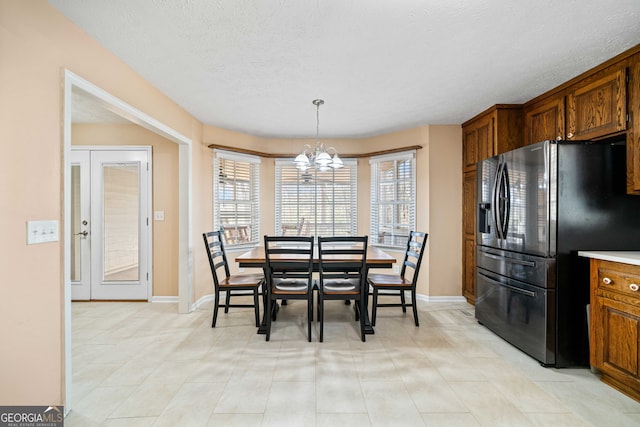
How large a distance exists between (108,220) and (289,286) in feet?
8.99

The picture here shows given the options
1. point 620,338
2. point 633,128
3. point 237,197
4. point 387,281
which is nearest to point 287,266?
point 387,281

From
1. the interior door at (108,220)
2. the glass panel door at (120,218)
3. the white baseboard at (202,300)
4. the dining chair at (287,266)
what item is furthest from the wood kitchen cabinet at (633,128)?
the glass panel door at (120,218)

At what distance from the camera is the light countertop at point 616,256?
1854mm

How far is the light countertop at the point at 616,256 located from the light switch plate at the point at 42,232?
3557mm

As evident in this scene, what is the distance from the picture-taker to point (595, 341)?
212cm

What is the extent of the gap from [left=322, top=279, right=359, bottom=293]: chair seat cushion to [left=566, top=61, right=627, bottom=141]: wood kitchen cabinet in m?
2.48

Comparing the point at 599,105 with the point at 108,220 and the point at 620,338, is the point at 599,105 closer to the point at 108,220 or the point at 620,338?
the point at 620,338

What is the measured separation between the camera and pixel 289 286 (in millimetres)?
2912

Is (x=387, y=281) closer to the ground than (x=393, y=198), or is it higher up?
closer to the ground

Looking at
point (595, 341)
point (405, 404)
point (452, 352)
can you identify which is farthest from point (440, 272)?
point (405, 404)

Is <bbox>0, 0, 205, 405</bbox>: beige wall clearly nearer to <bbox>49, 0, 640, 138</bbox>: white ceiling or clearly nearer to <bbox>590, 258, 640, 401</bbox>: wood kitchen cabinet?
<bbox>49, 0, 640, 138</bbox>: white ceiling

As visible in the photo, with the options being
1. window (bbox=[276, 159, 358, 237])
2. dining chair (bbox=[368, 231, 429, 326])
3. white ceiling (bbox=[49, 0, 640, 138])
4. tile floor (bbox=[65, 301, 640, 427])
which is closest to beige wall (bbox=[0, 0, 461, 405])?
white ceiling (bbox=[49, 0, 640, 138])

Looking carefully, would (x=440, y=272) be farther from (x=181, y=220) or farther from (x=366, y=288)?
(x=181, y=220)

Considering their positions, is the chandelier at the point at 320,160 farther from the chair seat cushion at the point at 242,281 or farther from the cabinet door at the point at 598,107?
the cabinet door at the point at 598,107
